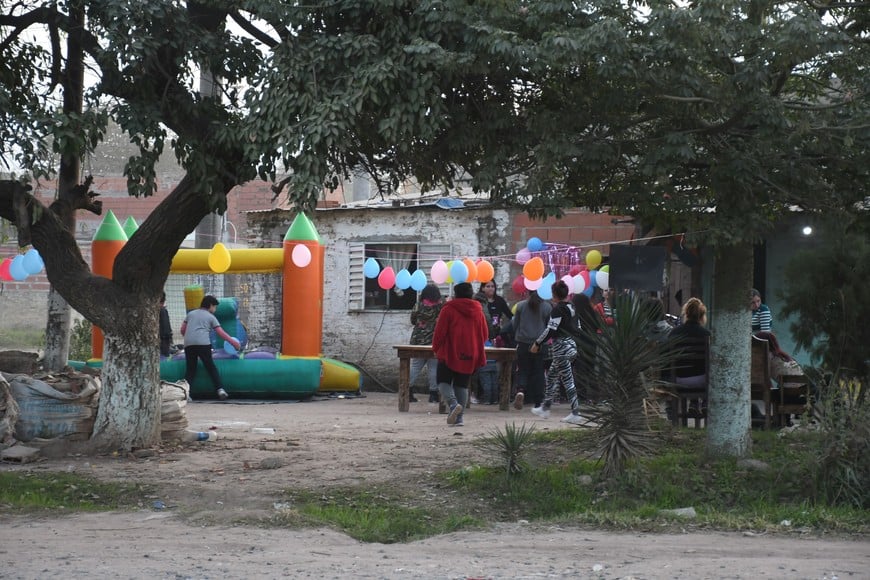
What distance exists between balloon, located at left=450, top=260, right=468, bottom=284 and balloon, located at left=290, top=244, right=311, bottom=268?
232 cm

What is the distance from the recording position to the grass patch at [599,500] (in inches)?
296

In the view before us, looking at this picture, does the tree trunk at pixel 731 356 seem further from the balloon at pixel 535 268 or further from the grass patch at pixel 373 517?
the balloon at pixel 535 268

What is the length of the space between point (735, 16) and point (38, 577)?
6062 mm

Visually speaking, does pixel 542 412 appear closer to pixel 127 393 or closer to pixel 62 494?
pixel 127 393

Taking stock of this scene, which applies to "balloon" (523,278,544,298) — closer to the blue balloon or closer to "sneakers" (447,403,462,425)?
"sneakers" (447,403,462,425)

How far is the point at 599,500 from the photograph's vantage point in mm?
8258

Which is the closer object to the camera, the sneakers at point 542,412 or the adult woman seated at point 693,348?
the adult woman seated at point 693,348

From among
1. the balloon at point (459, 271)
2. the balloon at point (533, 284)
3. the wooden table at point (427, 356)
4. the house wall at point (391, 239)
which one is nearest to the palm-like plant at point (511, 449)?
the wooden table at point (427, 356)

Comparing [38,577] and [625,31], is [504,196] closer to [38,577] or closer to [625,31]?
[625,31]

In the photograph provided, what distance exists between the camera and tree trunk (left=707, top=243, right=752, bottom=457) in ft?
29.7

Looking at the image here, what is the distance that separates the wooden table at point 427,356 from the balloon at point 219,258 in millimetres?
3299


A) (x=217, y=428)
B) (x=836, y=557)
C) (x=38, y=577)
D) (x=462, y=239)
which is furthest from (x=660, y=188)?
(x=462, y=239)

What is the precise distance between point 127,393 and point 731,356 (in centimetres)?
560

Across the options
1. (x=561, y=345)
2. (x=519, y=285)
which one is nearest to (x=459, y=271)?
(x=519, y=285)
